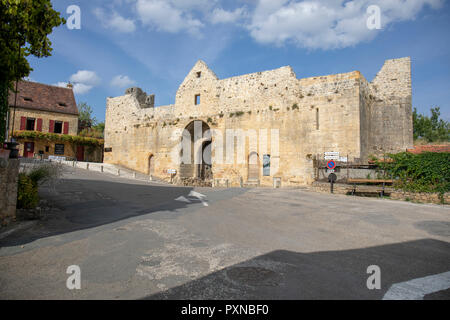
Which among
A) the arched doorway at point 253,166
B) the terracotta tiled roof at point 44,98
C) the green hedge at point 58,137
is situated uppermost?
the terracotta tiled roof at point 44,98

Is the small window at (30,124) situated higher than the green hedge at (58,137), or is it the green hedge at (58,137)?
the small window at (30,124)

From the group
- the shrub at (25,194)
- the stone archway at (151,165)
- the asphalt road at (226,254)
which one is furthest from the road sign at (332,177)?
the stone archway at (151,165)

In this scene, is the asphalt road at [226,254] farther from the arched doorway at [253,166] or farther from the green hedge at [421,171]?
the arched doorway at [253,166]

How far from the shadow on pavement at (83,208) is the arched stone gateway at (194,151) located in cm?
1381

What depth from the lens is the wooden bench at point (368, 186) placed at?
13688 millimetres

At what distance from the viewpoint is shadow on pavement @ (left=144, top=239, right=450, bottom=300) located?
321 cm

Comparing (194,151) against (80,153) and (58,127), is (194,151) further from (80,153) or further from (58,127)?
(58,127)

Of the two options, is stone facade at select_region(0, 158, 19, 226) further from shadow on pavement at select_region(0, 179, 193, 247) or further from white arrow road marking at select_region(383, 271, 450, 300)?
white arrow road marking at select_region(383, 271, 450, 300)

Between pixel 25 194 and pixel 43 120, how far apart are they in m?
30.3

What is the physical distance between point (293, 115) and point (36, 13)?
16.4m

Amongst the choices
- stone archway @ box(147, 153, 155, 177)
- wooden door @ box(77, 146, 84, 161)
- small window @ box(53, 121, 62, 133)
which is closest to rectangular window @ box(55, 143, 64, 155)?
wooden door @ box(77, 146, 84, 161)

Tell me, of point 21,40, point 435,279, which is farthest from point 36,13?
point 435,279

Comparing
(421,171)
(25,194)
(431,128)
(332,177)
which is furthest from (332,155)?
(431,128)

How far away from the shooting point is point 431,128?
33750 mm
